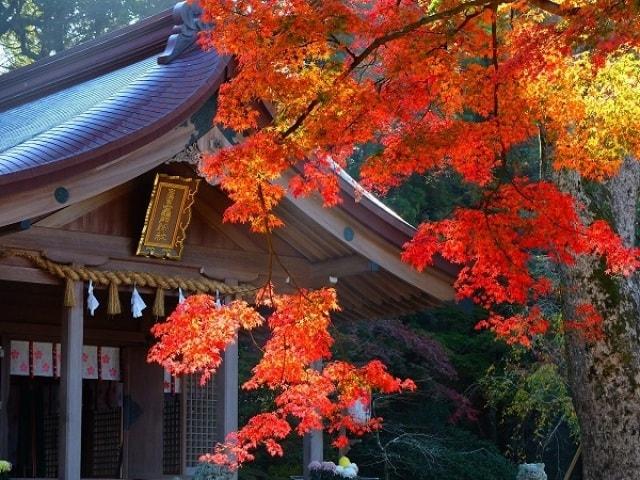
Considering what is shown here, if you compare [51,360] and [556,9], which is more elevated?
[556,9]

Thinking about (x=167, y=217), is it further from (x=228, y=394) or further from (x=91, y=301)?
(x=228, y=394)

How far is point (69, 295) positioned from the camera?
9539 millimetres

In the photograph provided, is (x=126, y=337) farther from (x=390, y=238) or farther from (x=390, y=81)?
(x=390, y=81)

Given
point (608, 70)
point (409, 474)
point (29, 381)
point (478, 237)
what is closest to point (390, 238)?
point (478, 237)

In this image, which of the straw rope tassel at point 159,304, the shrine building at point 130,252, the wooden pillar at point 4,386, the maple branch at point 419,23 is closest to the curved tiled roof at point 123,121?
the shrine building at point 130,252

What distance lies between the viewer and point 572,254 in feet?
33.0

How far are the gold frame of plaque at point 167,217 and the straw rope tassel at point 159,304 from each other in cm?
34

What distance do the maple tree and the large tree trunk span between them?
13mm

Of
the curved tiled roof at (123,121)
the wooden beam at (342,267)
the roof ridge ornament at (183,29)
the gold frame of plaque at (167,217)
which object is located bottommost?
the wooden beam at (342,267)

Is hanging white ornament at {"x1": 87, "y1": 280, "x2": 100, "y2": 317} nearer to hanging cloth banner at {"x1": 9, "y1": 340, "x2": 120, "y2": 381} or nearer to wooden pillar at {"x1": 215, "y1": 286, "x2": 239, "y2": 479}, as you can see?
wooden pillar at {"x1": 215, "y1": 286, "x2": 239, "y2": 479}

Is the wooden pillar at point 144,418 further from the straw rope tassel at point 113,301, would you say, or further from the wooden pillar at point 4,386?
the straw rope tassel at point 113,301

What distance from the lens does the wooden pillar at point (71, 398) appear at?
930 centimetres

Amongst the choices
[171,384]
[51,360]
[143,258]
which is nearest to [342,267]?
[143,258]

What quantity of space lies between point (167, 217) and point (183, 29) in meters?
2.09
